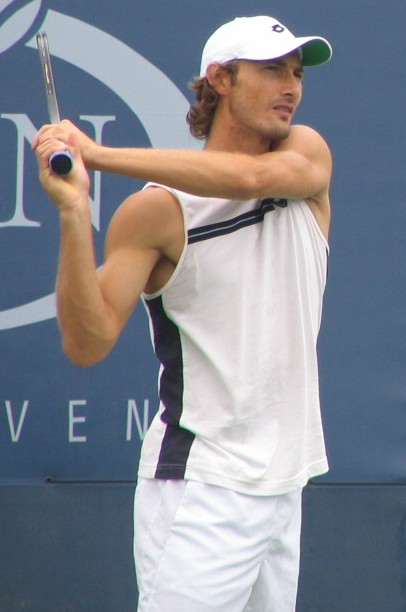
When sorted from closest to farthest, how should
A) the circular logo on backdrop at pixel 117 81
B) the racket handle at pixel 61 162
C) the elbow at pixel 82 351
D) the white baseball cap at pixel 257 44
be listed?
the racket handle at pixel 61 162, the elbow at pixel 82 351, the white baseball cap at pixel 257 44, the circular logo on backdrop at pixel 117 81

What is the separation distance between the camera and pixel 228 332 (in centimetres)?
249

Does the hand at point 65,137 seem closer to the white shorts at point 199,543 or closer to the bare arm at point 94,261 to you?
the bare arm at point 94,261

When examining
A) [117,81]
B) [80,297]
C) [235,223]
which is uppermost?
[117,81]

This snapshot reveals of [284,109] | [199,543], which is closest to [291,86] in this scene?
[284,109]

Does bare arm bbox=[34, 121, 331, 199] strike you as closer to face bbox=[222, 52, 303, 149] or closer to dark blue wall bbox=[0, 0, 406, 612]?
face bbox=[222, 52, 303, 149]

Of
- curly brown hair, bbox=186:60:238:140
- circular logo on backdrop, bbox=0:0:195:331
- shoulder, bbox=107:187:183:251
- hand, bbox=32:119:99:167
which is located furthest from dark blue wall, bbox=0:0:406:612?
hand, bbox=32:119:99:167

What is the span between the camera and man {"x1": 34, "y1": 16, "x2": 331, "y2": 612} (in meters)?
2.43

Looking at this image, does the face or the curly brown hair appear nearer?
the face

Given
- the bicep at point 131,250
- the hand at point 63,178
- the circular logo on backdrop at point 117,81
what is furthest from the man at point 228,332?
the circular logo on backdrop at point 117,81

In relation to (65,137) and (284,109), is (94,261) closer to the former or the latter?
(65,137)

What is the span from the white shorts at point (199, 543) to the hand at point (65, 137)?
0.66 m

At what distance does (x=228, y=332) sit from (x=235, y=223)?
0.21 meters

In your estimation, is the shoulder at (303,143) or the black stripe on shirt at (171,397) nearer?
the black stripe on shirt at (171,397)

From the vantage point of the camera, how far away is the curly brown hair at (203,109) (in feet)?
8.77
